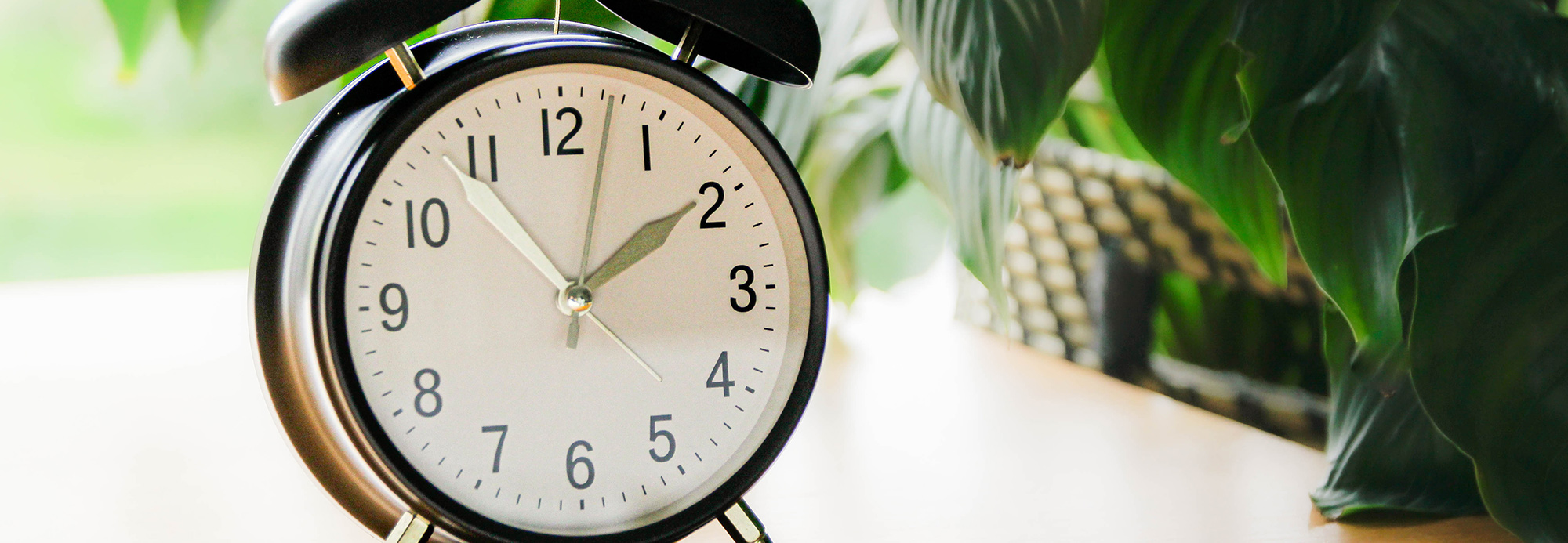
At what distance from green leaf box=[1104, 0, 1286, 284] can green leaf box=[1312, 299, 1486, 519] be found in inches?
3.7

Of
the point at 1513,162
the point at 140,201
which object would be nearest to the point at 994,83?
the point at 1513,162

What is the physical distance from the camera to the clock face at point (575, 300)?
40 cm

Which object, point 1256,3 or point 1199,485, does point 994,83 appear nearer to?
point 1256,3

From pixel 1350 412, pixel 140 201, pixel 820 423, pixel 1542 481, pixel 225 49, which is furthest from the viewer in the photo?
pixel 140 201

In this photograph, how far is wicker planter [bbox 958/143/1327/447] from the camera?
705 millimetres

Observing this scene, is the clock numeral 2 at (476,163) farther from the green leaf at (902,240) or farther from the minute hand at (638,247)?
the green leaf at (902,240)

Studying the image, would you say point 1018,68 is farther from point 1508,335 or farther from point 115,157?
point 115,157

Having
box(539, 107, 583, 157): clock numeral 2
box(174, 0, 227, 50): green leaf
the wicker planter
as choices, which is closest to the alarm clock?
box(539, 107, 583, 157): clock numeral 2

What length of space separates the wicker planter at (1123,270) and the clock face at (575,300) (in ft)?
1.15

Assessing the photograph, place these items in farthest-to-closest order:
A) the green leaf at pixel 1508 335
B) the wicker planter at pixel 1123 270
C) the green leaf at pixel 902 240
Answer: the green leaf at pixel 902 240 → the wicker planter at pixel 1123 270 → the green leaf at pixel 1508 335

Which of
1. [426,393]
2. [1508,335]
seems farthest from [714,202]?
[1508,335]

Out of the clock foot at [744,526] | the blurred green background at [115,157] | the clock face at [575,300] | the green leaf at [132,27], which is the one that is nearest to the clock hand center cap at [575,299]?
the clock face at [575,300]

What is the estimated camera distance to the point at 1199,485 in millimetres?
620

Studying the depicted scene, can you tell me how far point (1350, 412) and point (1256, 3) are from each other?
256mm
